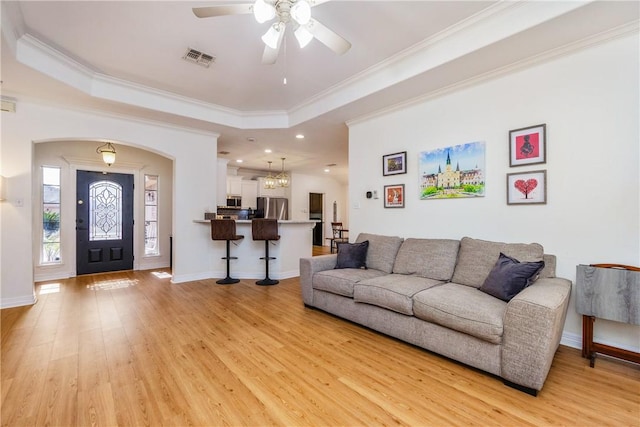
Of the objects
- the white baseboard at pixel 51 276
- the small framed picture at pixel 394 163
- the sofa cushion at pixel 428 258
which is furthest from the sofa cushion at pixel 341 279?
the white baseboard at pixel 51 276

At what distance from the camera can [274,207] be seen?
9211mm

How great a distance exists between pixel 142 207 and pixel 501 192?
6.33 metres

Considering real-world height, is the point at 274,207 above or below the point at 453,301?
above

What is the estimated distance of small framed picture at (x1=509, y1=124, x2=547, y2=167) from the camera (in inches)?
106

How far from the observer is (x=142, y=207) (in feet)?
19.7

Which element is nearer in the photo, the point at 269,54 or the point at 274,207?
the point at 269,54

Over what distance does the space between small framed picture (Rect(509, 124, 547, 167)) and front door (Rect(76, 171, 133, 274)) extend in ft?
21.3

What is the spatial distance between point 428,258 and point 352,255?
91 centimetres

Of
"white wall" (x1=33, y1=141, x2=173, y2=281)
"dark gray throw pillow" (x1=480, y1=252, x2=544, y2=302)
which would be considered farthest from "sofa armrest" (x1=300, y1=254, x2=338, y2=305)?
"white wall" (x1=33, y1=141, x2=173, y2=281)

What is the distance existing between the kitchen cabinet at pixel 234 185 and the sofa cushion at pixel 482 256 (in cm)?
690

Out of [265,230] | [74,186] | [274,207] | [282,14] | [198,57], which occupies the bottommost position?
[265,230]

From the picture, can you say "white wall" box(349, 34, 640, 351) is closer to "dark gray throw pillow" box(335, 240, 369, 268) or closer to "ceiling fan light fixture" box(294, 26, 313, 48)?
"dark gray throw pillow" box(335, 240, 369, 268)

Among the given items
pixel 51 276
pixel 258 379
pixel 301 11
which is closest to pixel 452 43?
pixel 301 11

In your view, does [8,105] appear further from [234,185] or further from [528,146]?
[528,146]
